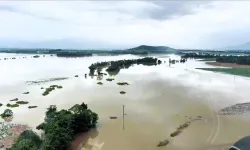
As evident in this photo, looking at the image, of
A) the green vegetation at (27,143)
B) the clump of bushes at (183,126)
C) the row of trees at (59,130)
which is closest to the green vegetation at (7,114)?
the row of trees at (59,130)

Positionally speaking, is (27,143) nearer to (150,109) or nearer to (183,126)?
(183,126)

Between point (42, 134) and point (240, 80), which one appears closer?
point (42, 134)

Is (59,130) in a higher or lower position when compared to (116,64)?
lower

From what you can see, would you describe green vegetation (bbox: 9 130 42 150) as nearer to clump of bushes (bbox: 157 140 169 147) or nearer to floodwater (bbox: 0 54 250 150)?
floodwater (bbox: 0 54 250 150)

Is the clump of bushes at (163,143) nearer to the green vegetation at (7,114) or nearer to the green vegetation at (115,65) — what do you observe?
the green vegetation at (7,114)

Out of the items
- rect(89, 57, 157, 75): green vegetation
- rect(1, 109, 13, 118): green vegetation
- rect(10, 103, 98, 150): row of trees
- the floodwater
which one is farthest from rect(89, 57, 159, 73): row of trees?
rect(10, 103, 98, 150): row of trees

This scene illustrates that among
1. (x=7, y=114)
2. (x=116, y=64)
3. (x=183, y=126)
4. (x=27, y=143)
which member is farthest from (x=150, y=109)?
(x=116, y=64)

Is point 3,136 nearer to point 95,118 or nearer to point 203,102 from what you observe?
point 95,118

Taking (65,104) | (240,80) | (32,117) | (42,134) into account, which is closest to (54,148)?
(42,134)
